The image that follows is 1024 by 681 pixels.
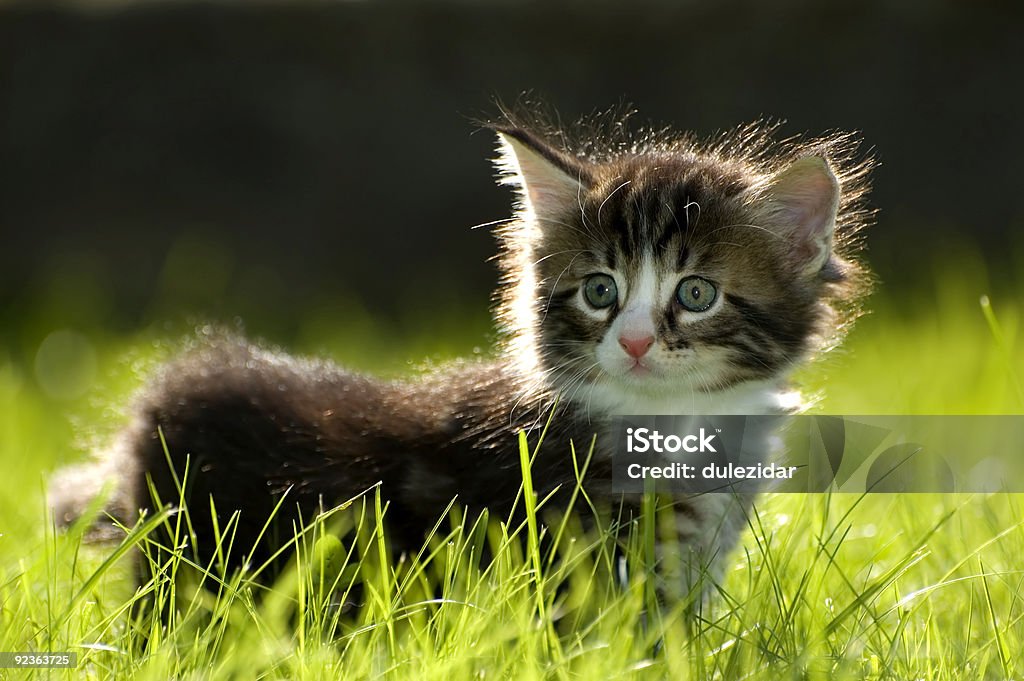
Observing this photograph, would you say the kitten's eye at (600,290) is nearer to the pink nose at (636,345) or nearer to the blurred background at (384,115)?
the pink nose at (636,345)

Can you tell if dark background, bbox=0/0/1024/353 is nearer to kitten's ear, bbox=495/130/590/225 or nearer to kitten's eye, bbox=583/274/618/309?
kitten's ear, bbox=495/130/590/225

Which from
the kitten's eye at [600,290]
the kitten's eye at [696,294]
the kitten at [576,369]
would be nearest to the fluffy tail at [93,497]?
the kitten at [576,369]

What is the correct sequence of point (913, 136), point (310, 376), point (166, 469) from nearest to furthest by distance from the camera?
point (166, 469)
point (310, 376)
point (913, 136)

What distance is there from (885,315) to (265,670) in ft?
13.7

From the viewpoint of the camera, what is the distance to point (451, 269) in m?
6.20

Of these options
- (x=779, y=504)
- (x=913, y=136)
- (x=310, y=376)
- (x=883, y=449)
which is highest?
(x=913, y=136)

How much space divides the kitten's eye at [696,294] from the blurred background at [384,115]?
3.70 meters

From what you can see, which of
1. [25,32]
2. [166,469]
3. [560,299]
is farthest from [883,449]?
[25,32]

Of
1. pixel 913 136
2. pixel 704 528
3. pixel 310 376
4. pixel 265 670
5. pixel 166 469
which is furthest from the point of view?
pixel 913 136

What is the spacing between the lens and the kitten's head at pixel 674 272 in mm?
2295

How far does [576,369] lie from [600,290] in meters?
0.17

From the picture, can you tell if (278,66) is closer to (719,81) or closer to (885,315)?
(719,81)

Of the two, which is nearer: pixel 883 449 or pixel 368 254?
pixel 883 449

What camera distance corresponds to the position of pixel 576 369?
94.8 inches
